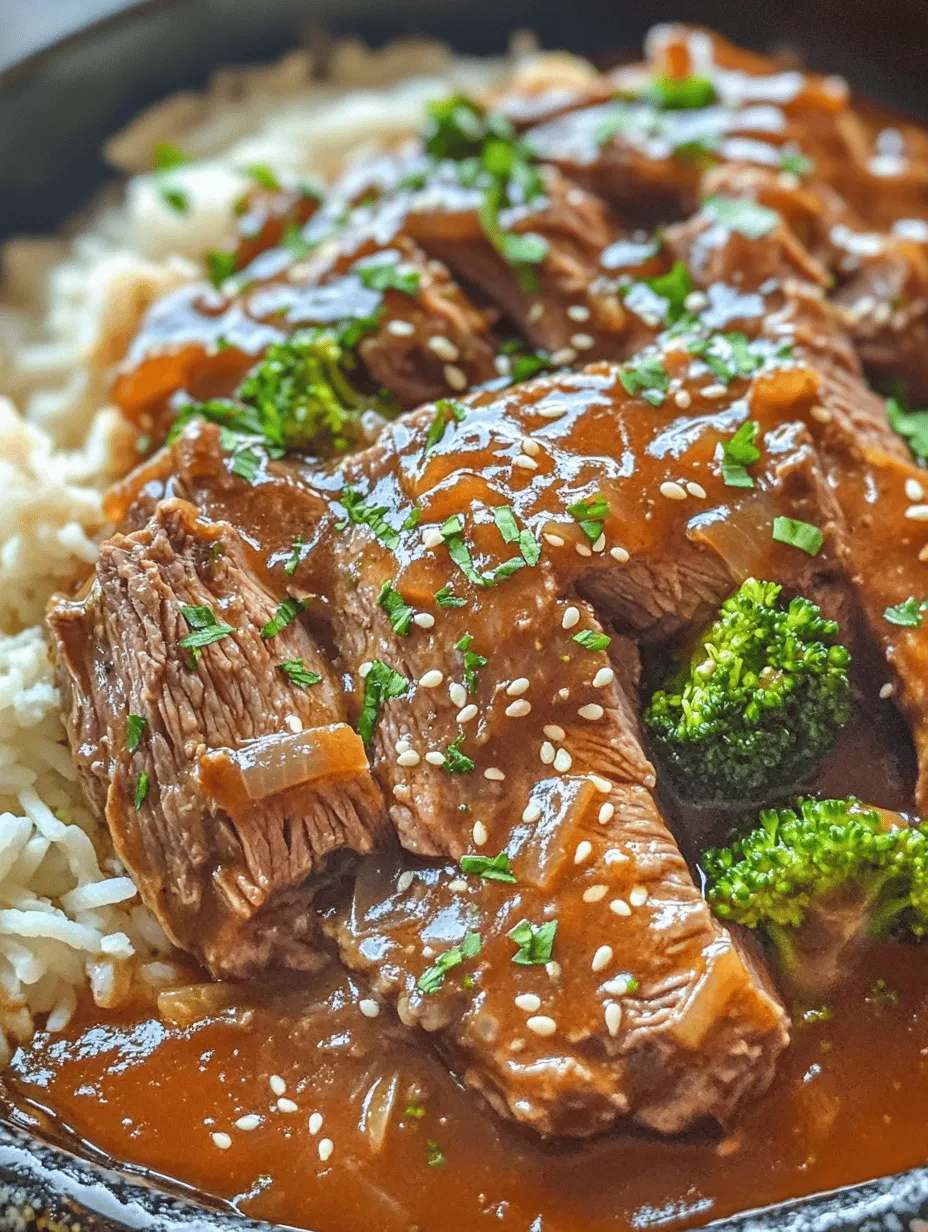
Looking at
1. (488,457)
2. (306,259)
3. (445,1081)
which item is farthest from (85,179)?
(445,1081)

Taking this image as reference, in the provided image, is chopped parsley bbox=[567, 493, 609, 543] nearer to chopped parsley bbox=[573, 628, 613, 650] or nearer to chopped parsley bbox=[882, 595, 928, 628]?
chopped parsley bbox=[573, 628, 613, 650]

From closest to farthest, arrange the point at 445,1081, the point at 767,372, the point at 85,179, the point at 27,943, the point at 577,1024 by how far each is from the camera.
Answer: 1. the point at 577,1024
2. the point at 445,1081
3. the point at 27,943
4. the point at 767,372
5. the point at 85,179

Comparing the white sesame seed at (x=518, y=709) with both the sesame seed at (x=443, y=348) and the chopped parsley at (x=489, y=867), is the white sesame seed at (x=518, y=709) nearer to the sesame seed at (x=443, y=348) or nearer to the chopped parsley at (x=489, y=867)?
the chopped parsley at (x=489, y=867)

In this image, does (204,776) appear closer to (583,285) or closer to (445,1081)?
(445,1081)

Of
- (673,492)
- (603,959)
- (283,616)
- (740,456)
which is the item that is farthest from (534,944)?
(740,456)

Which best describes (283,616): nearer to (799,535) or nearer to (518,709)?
(518,709)
